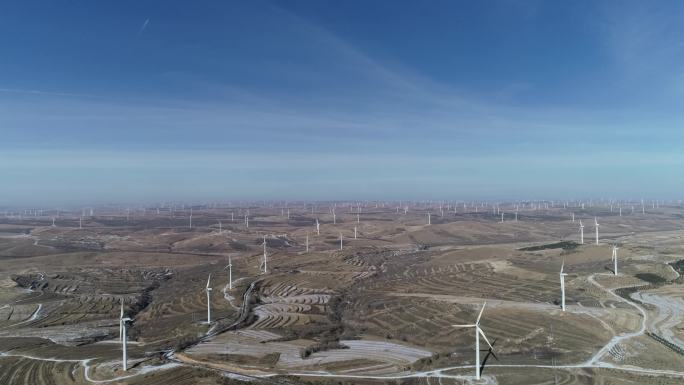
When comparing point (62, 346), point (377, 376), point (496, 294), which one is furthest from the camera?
point (496, 294)

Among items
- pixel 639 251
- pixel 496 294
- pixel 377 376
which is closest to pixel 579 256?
pixel 639 251

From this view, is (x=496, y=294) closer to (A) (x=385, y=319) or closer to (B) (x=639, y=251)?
(A) (x=385, y=319)

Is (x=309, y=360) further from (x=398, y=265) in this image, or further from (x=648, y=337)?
(x=398, y=265)

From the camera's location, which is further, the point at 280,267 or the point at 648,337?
the point at 280,267

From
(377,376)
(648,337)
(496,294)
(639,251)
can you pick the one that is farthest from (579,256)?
(377,376)

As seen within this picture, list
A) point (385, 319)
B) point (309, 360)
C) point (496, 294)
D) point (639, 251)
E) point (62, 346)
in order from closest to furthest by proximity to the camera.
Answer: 1. point (309, 360)
2. point (62, 346)
3. point (385, 319)
4. point (496, 294)
5. point (639, 251)

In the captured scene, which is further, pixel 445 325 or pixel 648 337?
pixel 445 325

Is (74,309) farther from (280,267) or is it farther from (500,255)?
(500,255)

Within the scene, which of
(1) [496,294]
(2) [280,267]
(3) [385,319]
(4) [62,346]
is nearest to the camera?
(4) [62,346]

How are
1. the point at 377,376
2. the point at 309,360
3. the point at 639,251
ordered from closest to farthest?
the point at 377,376
the point at 309,360
the point at 639,251
